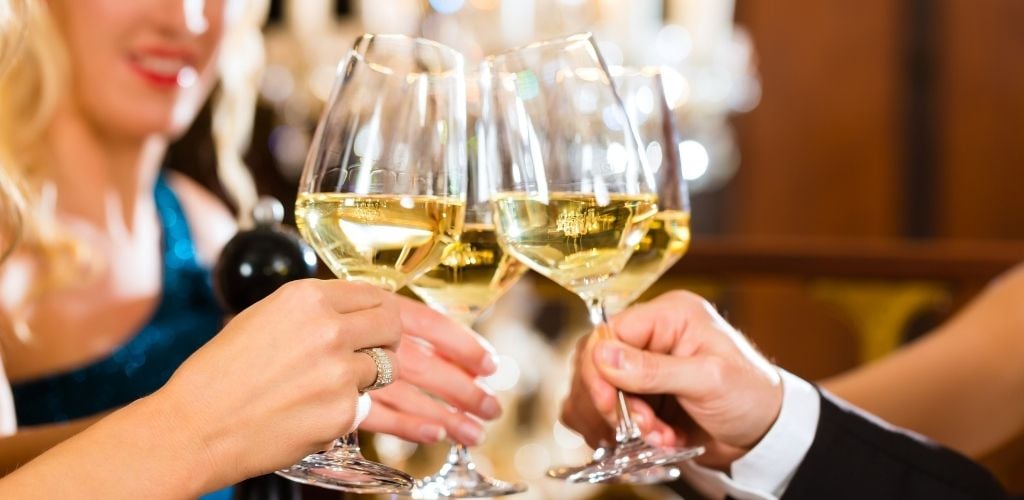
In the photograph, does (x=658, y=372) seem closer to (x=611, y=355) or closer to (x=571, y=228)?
(x=611, y=355)

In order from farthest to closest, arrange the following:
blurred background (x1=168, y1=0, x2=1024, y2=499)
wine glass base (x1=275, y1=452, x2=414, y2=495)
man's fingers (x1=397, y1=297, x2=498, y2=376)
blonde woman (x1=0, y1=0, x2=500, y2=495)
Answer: blurred background (x1=168, y1=0, x2=1024, y2=499) < blonde woman (x1=0, y1=0, x2=500, y2=495) < man's fingers (x1=397, y1=297, x2=498, y2=376) < wine glass base (x1=275, y1=452, x2=414, y2=495)

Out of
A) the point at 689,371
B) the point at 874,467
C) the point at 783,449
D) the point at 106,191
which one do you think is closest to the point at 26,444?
the point at 689,371

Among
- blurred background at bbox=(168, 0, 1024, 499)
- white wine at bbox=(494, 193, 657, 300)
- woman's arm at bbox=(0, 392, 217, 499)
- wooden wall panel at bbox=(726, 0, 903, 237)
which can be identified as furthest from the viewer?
wooden wall panel at bbox=(726, 0, 903, 237)

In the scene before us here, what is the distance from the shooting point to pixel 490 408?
1.33 metres

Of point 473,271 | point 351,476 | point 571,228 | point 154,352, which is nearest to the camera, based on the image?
point 351,476

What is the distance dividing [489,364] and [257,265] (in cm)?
33

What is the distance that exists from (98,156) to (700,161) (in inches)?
140

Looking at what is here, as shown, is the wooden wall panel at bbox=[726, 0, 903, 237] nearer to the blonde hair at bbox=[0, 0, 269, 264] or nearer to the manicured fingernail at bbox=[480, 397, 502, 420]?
the blonde hair at bbox=[0, 0, 269, 264]

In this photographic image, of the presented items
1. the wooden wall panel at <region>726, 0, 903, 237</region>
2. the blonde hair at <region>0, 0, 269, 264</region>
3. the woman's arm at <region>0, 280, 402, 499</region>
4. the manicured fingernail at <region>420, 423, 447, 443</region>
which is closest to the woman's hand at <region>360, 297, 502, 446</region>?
the manicured fingernail at <region>420, 423, 447, 443</region>

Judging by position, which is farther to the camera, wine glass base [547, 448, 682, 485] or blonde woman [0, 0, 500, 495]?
blonde woman [0, 0, 500, 495]

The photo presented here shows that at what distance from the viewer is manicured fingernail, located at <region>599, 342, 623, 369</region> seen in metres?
1.16

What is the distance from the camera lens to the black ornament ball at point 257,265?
112 cm

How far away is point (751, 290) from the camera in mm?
3232

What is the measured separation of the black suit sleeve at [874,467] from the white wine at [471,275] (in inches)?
14.8
